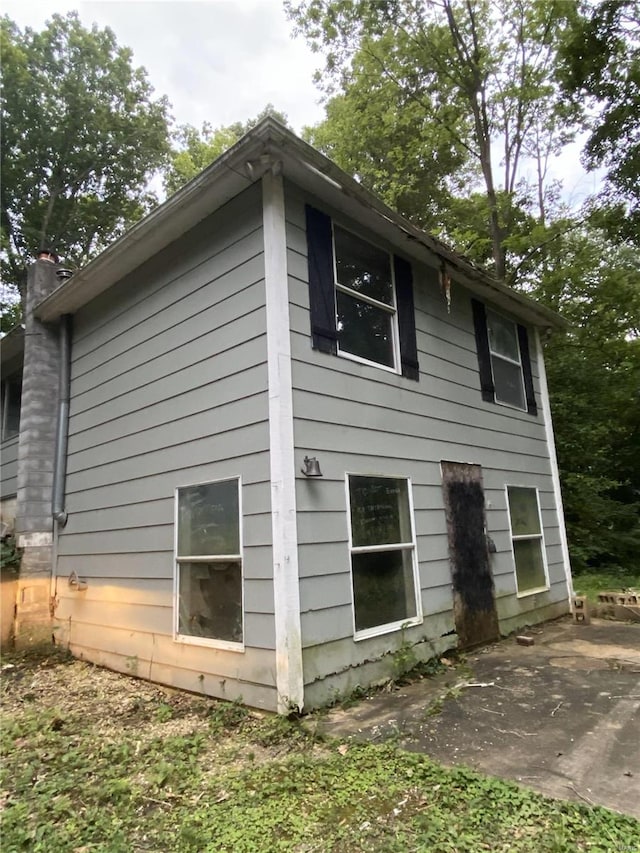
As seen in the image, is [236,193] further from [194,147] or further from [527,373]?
[194,147]

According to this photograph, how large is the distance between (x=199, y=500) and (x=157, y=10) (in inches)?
235

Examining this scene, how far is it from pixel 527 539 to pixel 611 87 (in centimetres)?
791

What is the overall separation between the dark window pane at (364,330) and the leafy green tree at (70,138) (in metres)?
11.6

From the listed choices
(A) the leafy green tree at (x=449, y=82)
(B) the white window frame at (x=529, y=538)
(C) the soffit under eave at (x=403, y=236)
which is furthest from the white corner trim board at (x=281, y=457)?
(A) the leafy green tree at (x=449, y=82)

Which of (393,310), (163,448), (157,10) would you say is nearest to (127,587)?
(163,448)

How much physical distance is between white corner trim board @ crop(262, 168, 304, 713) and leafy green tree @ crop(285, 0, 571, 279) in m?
8.24

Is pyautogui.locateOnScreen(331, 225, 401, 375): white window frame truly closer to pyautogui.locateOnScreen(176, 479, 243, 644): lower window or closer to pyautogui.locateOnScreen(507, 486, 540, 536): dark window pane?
pyautogui.locateOnScreen(176, 479, 243, 644): lower window

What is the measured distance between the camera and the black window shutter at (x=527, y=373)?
745 cm

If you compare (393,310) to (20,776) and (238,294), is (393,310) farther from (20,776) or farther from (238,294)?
(20,776)

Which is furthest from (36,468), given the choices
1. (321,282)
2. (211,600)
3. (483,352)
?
(483,352)

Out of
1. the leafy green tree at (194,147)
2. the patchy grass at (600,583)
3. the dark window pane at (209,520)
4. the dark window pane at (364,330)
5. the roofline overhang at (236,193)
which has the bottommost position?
the patchy grass at (600,583)

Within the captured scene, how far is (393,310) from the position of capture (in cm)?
523

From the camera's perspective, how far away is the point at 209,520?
4.33 meters

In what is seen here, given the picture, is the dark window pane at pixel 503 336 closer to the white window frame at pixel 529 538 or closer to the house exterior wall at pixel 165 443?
the white window frame at pixel 529 538
